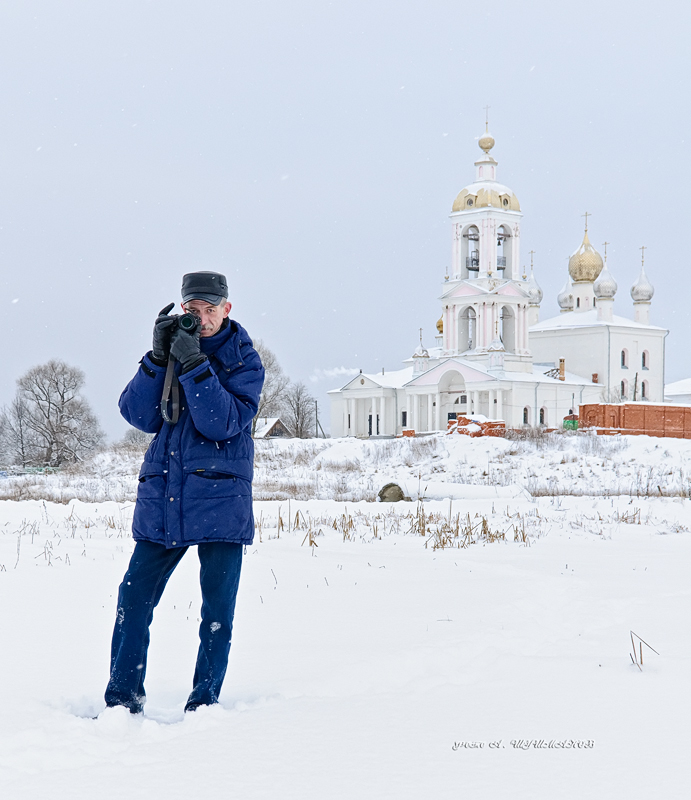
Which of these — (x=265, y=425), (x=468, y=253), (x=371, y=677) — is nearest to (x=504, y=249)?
(x=468, y=253)

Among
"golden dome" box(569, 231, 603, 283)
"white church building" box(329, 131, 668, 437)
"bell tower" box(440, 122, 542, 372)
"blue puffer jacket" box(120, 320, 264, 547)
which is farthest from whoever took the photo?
"golden dome" box(569, 231, 603, 283)

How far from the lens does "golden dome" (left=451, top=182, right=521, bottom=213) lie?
63719 millimetres

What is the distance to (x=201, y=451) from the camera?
11.6 feet

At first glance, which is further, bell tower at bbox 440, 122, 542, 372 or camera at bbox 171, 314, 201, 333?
bell tower at bbox 440, 122, 542, 372

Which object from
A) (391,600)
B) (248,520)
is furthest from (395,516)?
(248,520)

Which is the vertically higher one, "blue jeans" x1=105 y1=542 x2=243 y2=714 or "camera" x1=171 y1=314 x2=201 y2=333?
"camera" x1=171 y1=314 x2=201 y2=333

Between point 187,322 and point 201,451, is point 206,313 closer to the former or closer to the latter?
point 187,322

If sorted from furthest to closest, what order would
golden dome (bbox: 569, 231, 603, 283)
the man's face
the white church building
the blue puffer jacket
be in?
golden dome (bbox: 569, 231, 603, 283) < the white church building < the man's face < the blue puffer jacket

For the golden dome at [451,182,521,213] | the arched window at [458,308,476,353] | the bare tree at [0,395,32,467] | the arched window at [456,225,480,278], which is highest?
the golden dome at [451,182,521,213]

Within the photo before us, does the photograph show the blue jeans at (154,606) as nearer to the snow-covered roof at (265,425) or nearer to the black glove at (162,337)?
the black glove at (162,337)

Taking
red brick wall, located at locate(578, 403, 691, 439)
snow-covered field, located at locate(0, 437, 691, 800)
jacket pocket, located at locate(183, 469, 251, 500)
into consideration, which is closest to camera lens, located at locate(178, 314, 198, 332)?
jacket pocket, located at locate(183, 469, 251, 500)

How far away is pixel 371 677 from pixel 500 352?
55903 mm

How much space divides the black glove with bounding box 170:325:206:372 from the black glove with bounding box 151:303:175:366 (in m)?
0.06

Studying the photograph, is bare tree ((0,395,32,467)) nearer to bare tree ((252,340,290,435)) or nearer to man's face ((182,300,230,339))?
bare tree ((252,340,290,435))
